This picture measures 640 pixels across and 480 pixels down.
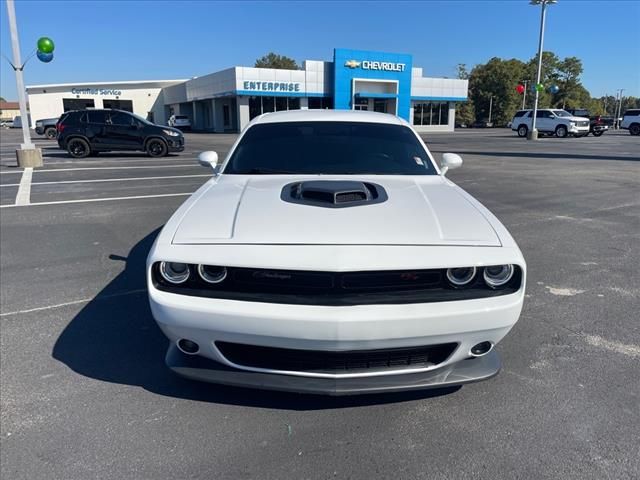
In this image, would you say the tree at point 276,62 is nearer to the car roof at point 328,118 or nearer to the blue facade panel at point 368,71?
the blue facade panel at point 368,71

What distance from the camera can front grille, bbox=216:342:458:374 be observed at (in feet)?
7.64

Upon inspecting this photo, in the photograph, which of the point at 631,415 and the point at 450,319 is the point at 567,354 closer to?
the point at 631,415

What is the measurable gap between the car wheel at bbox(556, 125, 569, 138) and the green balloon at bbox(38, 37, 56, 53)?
107ft

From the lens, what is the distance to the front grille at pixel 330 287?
7.48ft

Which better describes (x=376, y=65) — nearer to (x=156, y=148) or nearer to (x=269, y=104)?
(x=269, y=104)

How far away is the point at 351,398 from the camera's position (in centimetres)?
274

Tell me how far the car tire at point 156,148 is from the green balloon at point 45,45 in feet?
16.1

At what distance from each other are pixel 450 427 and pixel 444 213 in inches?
46.4

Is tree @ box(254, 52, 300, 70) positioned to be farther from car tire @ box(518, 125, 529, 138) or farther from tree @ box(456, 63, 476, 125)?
car tire @ box(518, 125, 529, 138)

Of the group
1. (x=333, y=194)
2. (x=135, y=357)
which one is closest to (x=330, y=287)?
(x=333, y=194)

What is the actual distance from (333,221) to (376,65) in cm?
4840

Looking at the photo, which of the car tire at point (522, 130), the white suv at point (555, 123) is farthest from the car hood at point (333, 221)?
the car tire at point (522, 130)

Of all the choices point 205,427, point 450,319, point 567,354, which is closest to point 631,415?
point 567,354

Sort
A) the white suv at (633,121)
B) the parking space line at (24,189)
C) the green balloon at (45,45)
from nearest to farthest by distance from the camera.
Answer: the parking space line at (24,189), the green balloon at (45,45), the white suv at (633,121)
